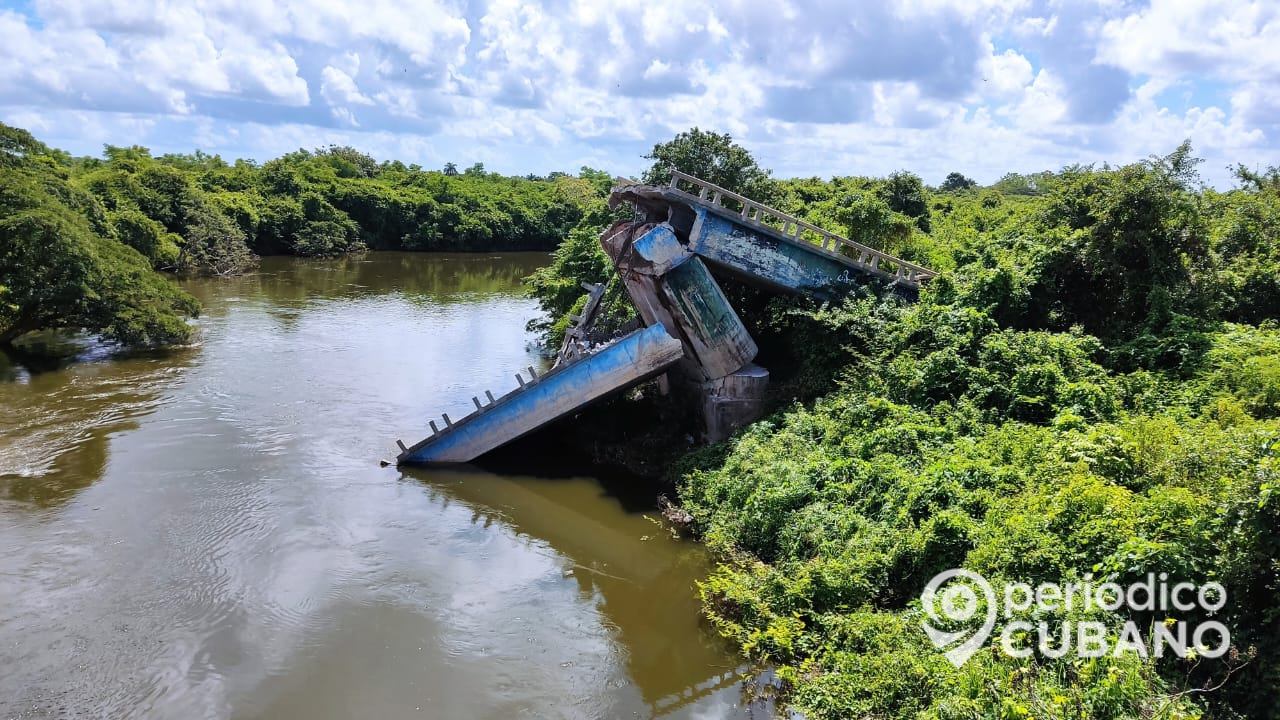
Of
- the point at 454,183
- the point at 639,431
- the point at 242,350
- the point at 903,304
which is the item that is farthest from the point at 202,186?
the point at 903,304

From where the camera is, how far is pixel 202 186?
63.0 metres

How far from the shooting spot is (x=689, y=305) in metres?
16.7

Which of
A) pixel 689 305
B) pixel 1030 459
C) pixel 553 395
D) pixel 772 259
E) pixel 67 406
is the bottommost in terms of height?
pixel 67 406

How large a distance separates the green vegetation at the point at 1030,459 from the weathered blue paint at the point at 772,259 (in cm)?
56

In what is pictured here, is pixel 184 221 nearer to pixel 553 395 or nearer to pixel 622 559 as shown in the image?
pixel 553 395

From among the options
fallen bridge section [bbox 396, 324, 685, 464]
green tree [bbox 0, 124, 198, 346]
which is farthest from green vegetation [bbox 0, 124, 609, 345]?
fallen bridge section [bbox 396, 324, 685, 464]

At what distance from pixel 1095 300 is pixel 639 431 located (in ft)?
34.3

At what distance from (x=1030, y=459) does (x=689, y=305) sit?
7.79 m

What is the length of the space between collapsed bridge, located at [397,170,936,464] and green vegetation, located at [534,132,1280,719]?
97 cm

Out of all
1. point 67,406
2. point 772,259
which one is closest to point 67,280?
point 67,406

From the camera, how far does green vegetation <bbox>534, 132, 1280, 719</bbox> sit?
751 centimetres

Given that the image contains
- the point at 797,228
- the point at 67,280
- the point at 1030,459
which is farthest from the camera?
the point at 67,280

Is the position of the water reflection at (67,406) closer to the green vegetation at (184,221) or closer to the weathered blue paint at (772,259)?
the green vegetation at (184,221)

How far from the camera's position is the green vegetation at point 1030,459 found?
296 inches
